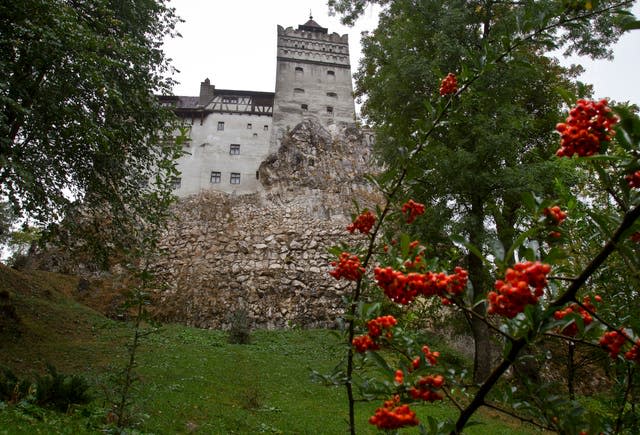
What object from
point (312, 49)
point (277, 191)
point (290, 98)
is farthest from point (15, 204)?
point (312, 49)

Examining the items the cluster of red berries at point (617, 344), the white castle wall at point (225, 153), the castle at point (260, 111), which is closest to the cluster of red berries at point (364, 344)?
the cluster of red berries at point (617, 344)

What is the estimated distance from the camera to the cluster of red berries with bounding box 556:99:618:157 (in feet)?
6.39

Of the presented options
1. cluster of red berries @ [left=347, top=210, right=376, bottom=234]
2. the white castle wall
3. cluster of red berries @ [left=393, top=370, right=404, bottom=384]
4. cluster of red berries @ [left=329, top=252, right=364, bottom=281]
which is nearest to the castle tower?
the white castle wall

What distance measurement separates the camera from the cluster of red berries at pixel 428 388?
7.20 ft

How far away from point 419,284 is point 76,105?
10196mm

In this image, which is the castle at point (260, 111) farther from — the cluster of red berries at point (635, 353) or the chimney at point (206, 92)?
the cluster of red berries at point (635, 353)

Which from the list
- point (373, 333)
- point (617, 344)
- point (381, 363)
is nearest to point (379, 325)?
point (373, 333)

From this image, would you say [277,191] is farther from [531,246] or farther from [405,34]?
[531,246]

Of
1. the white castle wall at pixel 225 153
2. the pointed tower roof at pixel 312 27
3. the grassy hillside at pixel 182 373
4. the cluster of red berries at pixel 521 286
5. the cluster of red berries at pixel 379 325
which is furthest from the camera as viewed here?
the pointed tower roof at pixel 312 27

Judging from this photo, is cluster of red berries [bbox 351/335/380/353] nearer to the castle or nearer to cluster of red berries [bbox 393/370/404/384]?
cluster of red berries [bbox 393/370/404/384]

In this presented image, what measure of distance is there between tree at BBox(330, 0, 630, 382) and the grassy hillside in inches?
183

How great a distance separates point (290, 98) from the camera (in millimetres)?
39250

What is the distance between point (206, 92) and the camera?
40219mm

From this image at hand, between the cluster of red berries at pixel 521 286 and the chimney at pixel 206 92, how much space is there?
40.5 metres
